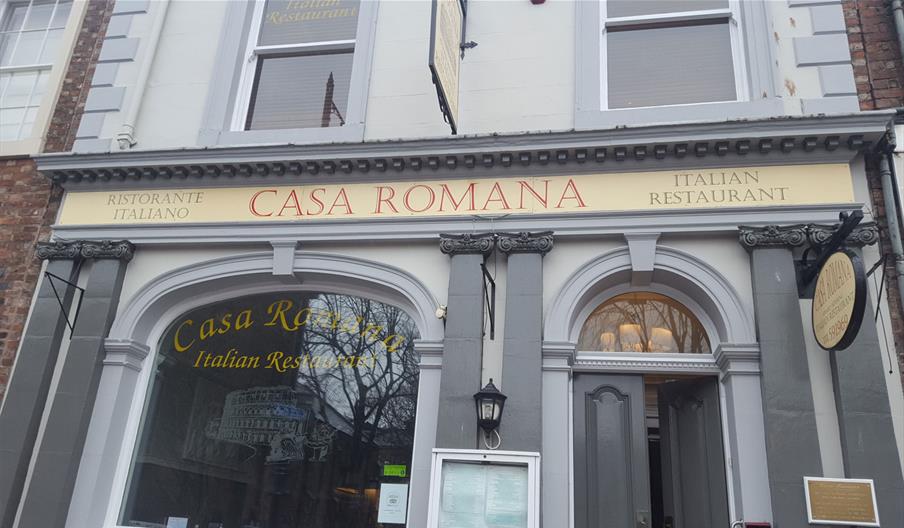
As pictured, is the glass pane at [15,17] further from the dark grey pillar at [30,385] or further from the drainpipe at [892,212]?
the drainpipe at [892,212]

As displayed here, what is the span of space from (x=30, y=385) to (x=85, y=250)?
147cm

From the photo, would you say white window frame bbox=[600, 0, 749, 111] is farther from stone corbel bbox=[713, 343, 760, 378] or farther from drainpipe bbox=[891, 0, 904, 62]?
stone corbel bbox=[713, 343, 760, 378]

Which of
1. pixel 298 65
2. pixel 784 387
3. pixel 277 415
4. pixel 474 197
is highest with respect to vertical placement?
pixel 298 65

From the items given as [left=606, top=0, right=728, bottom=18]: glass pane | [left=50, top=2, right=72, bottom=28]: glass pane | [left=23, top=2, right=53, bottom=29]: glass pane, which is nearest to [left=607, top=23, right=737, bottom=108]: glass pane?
[left=606, top=0, right=728, bottom=18]: glass pane

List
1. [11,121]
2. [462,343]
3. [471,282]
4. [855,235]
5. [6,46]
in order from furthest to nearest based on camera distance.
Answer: [6,46] → [11,121] → [471,282] → [462,343] → [855,235]

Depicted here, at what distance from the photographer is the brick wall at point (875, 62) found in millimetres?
6309

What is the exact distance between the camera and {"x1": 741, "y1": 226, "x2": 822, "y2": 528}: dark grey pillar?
17.7 ft

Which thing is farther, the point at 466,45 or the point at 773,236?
the point at 466,45

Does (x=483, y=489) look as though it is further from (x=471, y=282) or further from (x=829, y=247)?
(x=829, y=247)

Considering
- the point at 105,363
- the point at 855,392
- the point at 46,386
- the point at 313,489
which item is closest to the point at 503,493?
the point at 313,489

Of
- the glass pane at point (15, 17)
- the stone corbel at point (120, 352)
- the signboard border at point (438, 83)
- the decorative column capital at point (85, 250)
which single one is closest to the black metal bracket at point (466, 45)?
the signboard border at point (438, 83)

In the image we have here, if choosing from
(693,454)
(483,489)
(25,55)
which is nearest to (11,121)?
(25,55)

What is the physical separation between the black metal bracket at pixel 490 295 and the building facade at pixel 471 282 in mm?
38

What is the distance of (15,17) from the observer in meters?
9.66
